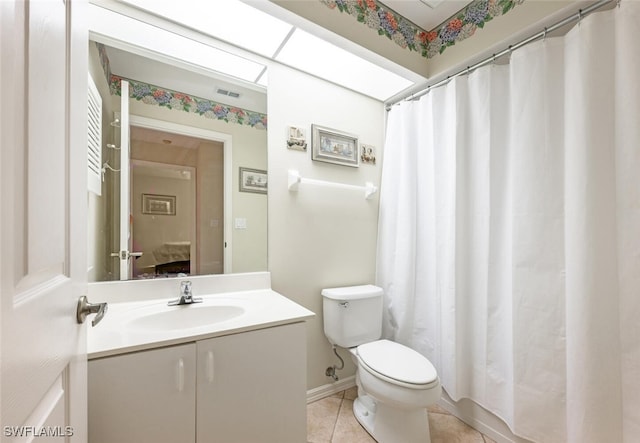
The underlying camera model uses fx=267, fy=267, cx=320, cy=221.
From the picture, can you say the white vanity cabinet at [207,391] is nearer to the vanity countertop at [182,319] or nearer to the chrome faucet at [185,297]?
the vanity countertop at [182,319]

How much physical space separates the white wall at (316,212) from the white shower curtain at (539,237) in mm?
360

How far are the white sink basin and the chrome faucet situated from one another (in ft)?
0.08

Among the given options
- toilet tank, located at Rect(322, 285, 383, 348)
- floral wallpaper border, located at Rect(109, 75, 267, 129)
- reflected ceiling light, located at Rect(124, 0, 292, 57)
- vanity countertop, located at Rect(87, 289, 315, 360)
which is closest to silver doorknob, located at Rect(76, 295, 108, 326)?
vanity countertop, located at Rect(87, 289, 315, 360)

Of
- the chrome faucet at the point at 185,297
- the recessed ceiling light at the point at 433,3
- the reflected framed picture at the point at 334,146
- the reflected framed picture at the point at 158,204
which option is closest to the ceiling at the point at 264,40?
the recessed ceiling light at the point at 433,3

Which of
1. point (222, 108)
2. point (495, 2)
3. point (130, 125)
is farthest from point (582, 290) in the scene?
point (130, 125)

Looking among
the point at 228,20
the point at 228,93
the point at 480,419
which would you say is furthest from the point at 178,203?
the point at 480,419

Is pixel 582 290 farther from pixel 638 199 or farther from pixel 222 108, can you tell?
pixel 222 108

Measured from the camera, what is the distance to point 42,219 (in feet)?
1.54

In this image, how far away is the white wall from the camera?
5.30 feet

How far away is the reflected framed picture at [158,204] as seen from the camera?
1.31 metres

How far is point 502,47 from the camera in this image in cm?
142

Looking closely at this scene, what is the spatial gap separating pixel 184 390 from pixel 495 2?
2270 millimetres

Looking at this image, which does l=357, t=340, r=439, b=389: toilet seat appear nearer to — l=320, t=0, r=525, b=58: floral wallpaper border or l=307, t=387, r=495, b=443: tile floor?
l=307, t=387, r=495, b=443: tile floor

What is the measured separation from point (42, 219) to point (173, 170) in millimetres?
974
